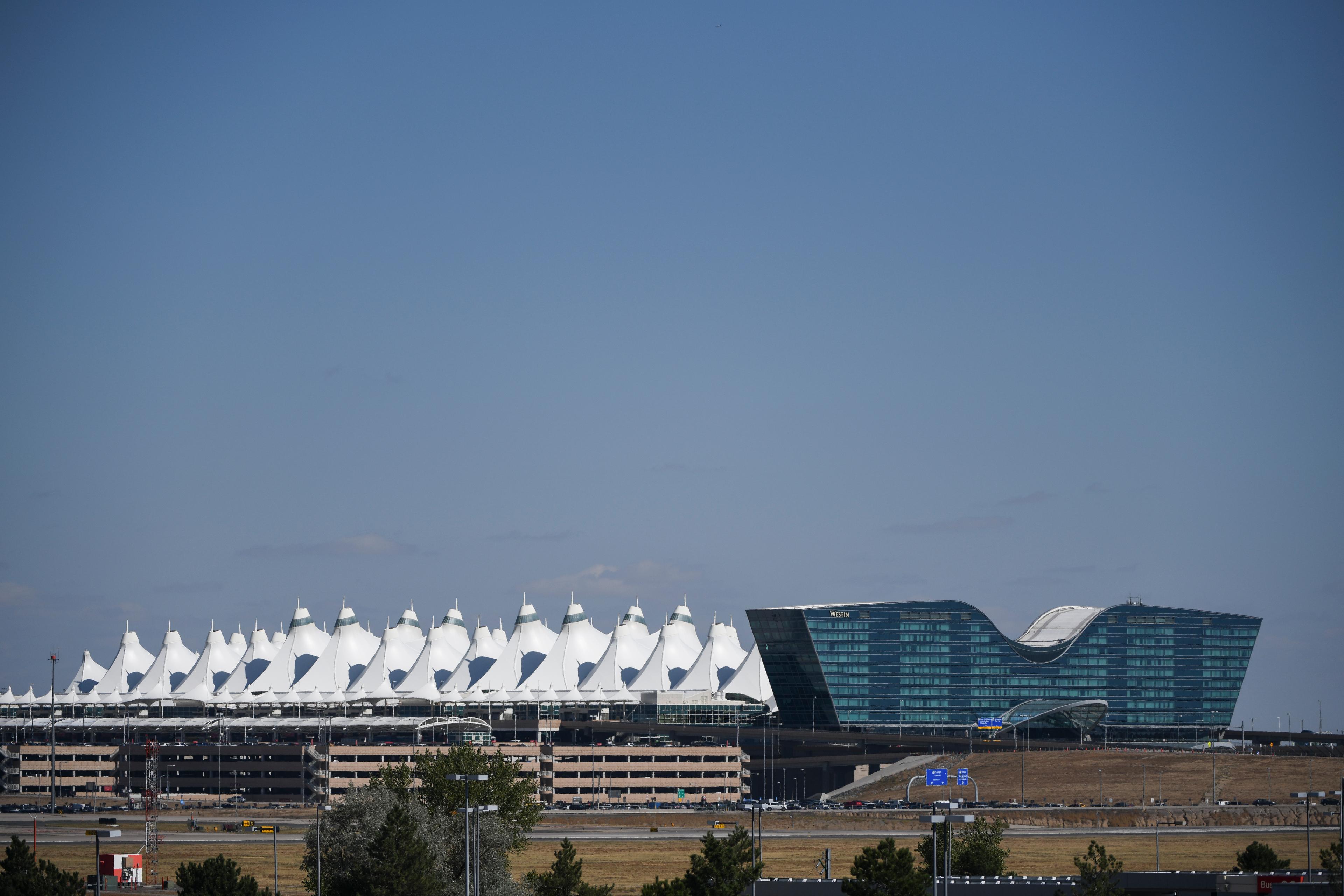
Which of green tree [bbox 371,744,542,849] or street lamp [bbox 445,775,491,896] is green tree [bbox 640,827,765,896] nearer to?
street lamp [bbox 445,775,491,896]

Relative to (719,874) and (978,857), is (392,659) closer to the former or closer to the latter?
(978,857)

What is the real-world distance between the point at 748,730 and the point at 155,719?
2157 inches

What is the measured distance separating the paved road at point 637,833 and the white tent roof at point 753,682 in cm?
5136

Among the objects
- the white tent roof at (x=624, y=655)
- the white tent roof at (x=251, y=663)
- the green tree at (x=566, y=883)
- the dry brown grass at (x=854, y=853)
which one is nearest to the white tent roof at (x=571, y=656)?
the white tent roof at (x=624, y=655)

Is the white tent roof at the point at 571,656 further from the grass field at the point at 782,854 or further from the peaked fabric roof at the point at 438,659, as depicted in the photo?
the grass field at the point at 782,854

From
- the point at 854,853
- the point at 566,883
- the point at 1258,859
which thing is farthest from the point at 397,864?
the point at 854,853

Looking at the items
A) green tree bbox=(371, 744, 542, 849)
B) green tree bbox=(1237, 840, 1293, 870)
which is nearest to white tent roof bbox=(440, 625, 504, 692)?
green tree bbox=(371, 744, 542, 849)

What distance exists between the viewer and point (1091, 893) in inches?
2013

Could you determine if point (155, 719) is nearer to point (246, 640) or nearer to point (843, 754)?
point (246, 640)

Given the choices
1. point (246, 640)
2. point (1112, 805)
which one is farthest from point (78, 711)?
point (1112, 805)

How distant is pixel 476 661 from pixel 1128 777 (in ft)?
234

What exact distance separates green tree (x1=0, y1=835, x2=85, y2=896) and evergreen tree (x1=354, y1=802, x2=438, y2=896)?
912 cm

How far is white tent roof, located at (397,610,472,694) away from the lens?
167 m

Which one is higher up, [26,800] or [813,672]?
[813,672]
